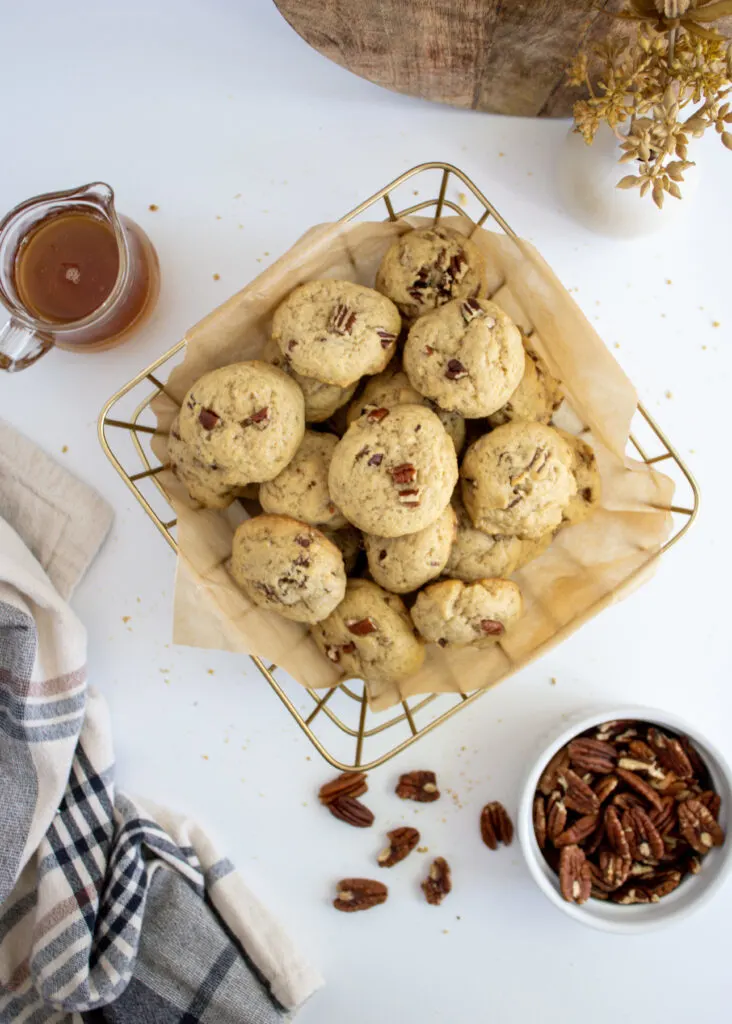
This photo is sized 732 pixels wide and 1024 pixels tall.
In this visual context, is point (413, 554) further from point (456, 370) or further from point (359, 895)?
point (359, 895)

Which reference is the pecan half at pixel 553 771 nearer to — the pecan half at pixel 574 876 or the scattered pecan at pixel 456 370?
the pecan half at pixel 574 876

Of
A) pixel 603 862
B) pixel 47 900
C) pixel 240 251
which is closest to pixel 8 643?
pixel 47 900

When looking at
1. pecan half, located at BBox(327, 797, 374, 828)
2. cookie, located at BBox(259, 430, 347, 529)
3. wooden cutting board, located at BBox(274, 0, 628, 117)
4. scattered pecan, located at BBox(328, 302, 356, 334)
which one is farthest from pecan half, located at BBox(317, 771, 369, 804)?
wooden cutting board, located at BBox(274, 0, 628, 117)

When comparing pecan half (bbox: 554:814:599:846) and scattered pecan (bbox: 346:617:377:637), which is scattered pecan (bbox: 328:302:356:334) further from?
pecan half (bbox: 554:814:599:846)

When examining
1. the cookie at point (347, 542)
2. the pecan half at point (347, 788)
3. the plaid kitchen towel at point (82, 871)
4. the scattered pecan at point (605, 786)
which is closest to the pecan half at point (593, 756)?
the scattered pecan at point (605, 786)

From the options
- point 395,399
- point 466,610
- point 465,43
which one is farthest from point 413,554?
point 465,43
